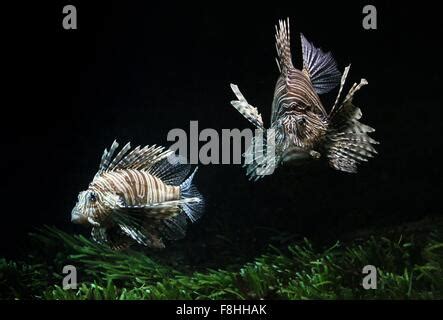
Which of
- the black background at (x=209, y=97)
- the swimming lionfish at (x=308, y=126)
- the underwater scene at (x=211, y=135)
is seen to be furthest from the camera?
the black background at (x=209, y=97)

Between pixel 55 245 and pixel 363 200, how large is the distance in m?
3.65

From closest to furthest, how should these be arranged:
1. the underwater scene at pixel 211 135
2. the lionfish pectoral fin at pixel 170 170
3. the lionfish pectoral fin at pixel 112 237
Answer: the lionfish pectoral fin at pixel 112 237 < the lionfish pectoral fin at pixel 170 170 < the underwater scene at pixel 211 135

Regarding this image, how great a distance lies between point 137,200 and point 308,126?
1361 mm

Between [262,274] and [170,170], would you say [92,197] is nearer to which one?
[170,170]

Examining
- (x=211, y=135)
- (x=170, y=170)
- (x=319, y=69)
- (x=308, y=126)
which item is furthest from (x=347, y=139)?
(x=211, y=135)

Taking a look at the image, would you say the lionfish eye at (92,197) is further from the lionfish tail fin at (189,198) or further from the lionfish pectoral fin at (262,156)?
the lionfish pectoral fin at (262,156)

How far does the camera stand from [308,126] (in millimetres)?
3512

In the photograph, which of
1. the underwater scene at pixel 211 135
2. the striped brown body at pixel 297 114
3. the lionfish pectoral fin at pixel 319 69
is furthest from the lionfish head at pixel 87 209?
the lionfish pectoral fin at pixel 319 69

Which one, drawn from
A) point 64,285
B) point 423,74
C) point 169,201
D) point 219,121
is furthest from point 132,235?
point 423,74

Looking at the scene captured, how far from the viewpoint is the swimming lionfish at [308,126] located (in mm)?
3455

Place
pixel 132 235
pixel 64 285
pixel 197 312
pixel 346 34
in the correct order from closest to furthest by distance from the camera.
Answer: pixel 132 235
pixel 197 312
pixel 64 285
pixel 346 34

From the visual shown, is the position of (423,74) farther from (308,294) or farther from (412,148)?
(308,294)

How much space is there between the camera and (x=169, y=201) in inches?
153

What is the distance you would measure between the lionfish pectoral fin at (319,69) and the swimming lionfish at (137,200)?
4.16 feet
